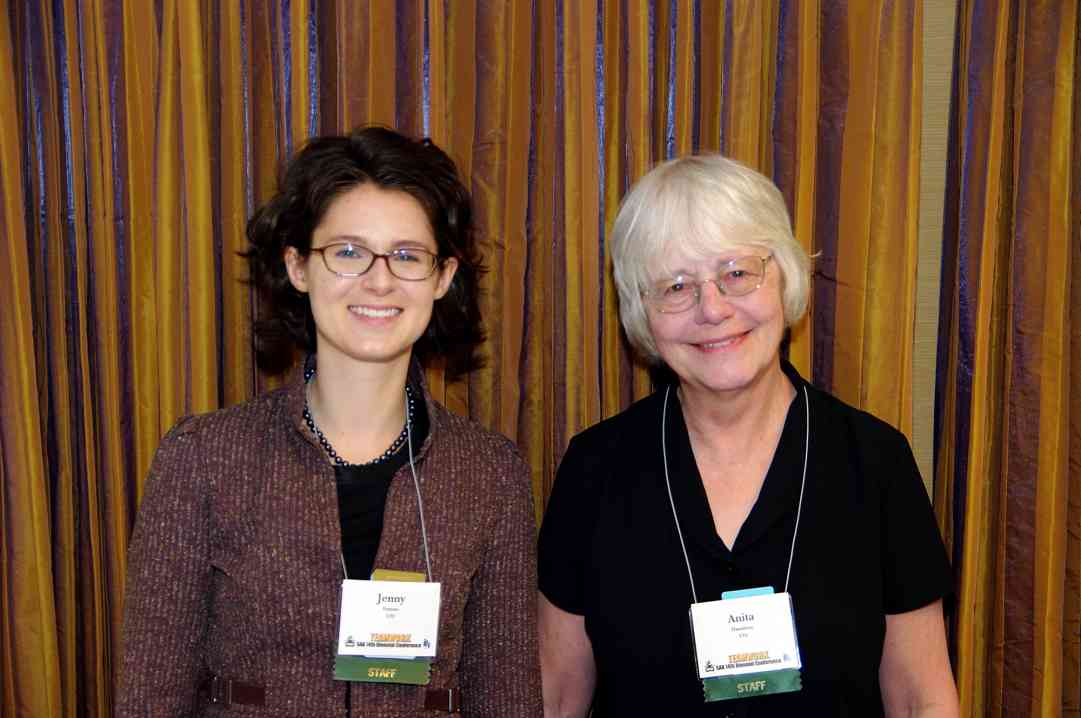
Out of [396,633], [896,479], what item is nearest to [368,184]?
[396,633]

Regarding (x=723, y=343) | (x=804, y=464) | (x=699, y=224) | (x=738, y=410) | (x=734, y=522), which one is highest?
(x=699, y=224)

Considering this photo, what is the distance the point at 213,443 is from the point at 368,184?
536 mm

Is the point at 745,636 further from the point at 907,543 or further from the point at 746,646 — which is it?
the point at 907,543

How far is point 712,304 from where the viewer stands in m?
1.70

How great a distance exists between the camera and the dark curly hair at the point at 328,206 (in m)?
1.69

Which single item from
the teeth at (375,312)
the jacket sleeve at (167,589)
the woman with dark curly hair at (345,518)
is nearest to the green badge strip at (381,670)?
the woman with dark curly hair at (345,518)

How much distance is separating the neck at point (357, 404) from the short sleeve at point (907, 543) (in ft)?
3.10

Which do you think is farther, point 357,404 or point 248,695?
point 357,404

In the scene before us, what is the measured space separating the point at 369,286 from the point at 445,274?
Answer: 0.65 feet

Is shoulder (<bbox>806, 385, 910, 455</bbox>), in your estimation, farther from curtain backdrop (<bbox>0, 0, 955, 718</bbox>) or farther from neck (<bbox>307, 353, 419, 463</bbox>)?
neck (<bbox>307, 353, 419, 463</bbox>)

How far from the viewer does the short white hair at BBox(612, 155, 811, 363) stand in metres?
1.72

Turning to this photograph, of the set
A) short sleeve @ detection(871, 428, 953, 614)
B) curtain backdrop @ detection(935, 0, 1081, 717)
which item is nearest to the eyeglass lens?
short sleeve @ detection(871, 428, 953, 614)

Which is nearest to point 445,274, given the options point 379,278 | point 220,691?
point 379,278

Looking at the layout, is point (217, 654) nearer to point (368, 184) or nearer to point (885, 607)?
point (368, 184)
